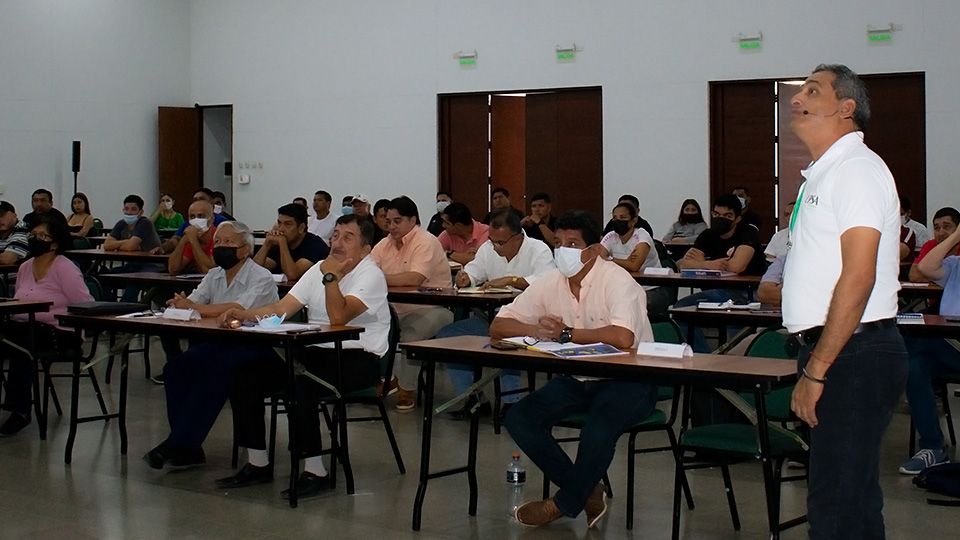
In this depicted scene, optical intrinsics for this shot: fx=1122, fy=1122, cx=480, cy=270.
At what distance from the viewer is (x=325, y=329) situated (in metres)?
4.79

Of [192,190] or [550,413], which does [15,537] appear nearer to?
[550,413]

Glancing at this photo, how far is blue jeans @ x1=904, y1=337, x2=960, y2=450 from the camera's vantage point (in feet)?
17.1

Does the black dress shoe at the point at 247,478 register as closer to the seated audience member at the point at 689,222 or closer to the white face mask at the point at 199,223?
the white face mask at the point at 199,223

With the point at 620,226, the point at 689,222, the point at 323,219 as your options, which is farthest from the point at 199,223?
the point at 689,222

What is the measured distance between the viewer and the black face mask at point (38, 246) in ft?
20.7

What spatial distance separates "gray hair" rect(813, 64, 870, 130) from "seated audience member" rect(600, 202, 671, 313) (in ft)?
16.6

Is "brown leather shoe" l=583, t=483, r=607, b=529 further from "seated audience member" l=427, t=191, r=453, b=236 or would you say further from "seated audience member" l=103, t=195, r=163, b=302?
"seated audience member" l=427, t=191, r=453, b=236

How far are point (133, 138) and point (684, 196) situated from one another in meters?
7.75

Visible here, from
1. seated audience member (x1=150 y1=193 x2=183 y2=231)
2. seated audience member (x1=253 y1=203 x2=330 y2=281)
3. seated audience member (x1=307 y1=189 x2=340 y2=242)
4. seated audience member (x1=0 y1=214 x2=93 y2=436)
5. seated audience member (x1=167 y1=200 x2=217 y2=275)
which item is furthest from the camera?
seated audience member (x1=150 y1=193 x2=183 y2=231)

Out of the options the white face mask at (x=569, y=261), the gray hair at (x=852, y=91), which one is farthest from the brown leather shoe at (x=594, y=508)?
the gray hair at (x=852, y=91)

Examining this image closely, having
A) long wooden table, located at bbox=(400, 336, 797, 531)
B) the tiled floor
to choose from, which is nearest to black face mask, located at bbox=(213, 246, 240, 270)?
the tiled floor

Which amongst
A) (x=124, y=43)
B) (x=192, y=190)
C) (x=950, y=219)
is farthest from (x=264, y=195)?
(x=950, y=219)

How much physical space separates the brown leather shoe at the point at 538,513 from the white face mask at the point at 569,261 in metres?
0.92

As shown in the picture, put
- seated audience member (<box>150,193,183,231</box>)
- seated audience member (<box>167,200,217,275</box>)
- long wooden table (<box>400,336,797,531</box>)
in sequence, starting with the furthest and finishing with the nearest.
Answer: seated audience member (<box>150,193,183,231</box>), seated audience member (<box>167,200,217,275</box>), long wooden table (<box>400,336,797,531</box>)
